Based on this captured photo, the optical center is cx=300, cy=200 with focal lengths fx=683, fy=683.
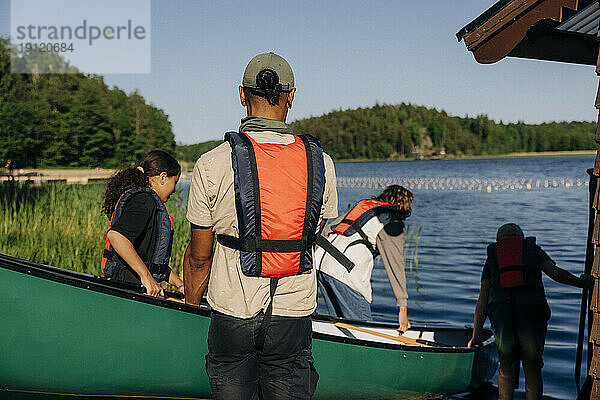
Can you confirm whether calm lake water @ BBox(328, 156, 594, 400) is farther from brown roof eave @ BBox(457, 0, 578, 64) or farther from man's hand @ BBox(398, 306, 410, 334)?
brown roof eave @ BBox(457, 0, 578, 64)

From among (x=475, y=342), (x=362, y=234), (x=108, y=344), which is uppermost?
(x=362, y=234)

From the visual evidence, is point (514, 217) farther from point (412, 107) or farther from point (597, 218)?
point (412, 107)

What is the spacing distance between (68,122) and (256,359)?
64.3m

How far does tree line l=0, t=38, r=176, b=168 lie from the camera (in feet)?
172

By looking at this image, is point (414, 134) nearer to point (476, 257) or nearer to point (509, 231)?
point (476, 257)

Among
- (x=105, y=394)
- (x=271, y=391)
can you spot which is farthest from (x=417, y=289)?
(x=271, y=391)

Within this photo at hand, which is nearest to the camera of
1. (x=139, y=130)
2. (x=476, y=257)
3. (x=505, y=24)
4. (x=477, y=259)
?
(x=505, y=24)

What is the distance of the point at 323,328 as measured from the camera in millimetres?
6465

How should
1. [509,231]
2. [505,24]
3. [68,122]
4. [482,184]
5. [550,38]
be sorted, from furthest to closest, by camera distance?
[68,122] < [482,184] < [550,38] < [509,231] < [505,24]

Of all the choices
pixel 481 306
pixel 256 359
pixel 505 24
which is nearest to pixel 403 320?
pixel 481 306

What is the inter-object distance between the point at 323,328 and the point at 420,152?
139 metres

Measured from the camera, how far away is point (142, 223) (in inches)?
176

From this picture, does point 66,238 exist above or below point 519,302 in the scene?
below

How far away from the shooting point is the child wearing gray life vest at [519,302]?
4.89 meters
